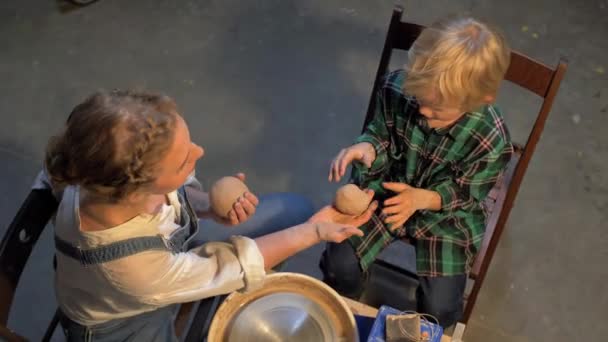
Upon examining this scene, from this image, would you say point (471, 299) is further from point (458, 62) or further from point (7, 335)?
point (7, 335)

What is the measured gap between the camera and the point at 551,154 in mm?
2199

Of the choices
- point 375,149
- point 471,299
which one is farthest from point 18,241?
point 471,299

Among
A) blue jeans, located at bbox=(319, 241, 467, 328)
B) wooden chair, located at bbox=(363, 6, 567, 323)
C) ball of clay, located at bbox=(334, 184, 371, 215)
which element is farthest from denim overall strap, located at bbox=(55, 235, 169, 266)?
wooden chair, located at bbox=(363, 6, 567, 323)

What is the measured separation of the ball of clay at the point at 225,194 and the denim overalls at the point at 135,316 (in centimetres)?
6

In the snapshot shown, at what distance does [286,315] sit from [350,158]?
42 centimetres

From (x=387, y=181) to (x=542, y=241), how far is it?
797 millimetres

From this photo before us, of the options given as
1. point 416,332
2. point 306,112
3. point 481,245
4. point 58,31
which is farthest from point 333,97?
point 416,332

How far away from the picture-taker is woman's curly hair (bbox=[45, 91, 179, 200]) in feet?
3.01

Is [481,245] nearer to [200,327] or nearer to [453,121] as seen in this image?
[453,121]

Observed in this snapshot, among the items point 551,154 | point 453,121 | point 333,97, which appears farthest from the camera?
point 333,97

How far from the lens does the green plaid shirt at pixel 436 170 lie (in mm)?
1321

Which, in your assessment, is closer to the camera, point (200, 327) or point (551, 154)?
point (200, 327)

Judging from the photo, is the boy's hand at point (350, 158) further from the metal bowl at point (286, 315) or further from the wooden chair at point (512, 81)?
the metal bowl at point (286, 315)

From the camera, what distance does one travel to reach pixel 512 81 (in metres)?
1.39
